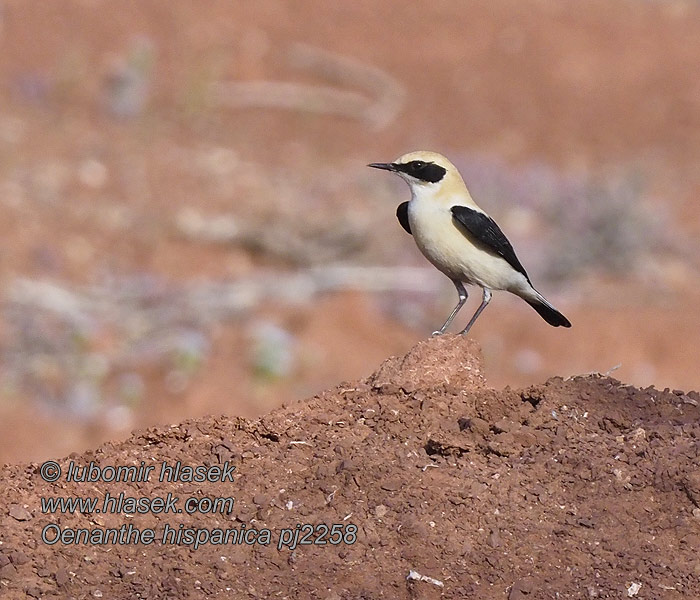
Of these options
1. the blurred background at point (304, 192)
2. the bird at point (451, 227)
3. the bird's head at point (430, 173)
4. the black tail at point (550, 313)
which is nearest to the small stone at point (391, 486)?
the bird at point (451, 227)

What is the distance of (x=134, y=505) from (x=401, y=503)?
952 mm

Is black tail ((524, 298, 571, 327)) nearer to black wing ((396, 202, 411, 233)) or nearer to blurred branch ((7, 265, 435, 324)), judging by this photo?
black wing ((396, 202, 411, 233))

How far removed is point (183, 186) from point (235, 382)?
543cm

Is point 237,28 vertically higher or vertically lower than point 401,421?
higher

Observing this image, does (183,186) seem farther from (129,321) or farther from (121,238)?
(129,321)

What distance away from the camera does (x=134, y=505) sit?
15.1 feet

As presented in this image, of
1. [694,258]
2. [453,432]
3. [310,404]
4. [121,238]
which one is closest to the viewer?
[453,432]

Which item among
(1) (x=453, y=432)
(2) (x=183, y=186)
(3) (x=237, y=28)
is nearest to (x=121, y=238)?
(2) (x=183, y=186)

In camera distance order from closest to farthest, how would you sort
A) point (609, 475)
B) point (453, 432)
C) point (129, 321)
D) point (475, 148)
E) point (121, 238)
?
1. point (609, 475)
2. point (453, 432)
3. point (129, 321)
4. point (121, 238)
5. point (475, 148)

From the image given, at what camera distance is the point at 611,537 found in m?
4.25

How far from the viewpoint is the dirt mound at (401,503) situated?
4.13 meters

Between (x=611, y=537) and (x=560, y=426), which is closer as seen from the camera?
(x=611, y=537)

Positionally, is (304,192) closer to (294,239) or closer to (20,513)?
(294,239)

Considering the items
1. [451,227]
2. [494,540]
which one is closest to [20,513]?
[494,540]
